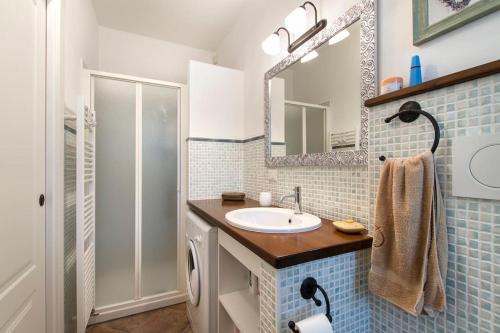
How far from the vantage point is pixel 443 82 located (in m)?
0.71

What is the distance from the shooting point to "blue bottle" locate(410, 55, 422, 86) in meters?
0.80

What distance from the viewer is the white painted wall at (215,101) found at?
2.12m

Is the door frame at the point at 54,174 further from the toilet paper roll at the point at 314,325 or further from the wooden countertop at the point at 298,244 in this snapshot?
the toilet paper roll at the point at 314,325

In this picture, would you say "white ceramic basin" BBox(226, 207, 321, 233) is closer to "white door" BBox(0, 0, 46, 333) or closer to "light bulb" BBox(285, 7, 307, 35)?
"white door" BBox(0, 0, 46, 333)

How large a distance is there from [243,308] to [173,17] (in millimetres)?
2594

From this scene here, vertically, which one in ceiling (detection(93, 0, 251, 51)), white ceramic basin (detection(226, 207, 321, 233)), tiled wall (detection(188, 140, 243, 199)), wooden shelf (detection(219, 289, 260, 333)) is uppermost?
ceiling (detection(93, 0, 251, 51))

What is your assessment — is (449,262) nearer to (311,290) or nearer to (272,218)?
(311,290)

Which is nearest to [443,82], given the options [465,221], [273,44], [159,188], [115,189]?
[465,221]

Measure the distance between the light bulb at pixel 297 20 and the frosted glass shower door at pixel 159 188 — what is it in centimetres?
132

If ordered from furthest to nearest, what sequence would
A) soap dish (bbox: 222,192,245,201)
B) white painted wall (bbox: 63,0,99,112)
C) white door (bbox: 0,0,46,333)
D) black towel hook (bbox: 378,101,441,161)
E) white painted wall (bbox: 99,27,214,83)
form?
1. white painted wall (bbox: 99,27,214,83)
2. soap dish (bbox: 222,192,245,201)
3. white painted wall (bbox: 63,0,99,112)
4. white door (bbox: 0,0,46,333)
5. black towel hook (bbox: 378,101,441,161)

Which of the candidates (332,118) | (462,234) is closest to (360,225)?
(462,234)

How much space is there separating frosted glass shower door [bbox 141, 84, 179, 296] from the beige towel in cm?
190

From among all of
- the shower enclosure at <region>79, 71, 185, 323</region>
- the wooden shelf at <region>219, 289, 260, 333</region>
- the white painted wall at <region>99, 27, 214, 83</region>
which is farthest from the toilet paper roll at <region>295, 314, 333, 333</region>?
the white painted wall at <region>99, 27, 214, 83</region>

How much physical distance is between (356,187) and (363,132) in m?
0.27
